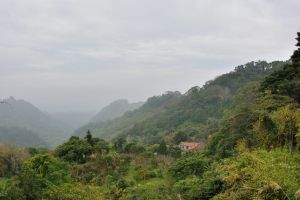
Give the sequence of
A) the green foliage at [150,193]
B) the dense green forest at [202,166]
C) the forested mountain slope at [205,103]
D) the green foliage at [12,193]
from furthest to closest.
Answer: the forested mountain slope at [205,103]
the green foliage at [150,193]
the green foliage at [12,193]
the dense green forest at [202,166]

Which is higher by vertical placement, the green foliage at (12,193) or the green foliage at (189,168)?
the green foliage at (12,193)

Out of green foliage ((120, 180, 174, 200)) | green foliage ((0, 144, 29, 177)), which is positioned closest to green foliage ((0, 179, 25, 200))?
green foliage ((120, 180, 174, 200))

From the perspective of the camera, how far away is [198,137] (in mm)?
50656

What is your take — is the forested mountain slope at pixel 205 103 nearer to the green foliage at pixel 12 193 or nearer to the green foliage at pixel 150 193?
the green foliage at pixel 150 193

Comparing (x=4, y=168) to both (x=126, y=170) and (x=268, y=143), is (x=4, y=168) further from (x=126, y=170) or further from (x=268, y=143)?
(x=268, y=143)

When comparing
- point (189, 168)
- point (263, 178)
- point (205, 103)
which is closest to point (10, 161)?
point (189, 168)

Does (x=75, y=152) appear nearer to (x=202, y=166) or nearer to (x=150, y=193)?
(x=150, y=193)

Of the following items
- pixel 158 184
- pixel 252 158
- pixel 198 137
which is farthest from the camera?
pixel 198 137

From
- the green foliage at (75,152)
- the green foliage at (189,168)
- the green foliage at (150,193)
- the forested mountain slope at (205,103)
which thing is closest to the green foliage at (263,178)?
the green foliage at (150,193)

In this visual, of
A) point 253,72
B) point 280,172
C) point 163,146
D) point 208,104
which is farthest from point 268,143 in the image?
point 253,72

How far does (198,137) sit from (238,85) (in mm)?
24616

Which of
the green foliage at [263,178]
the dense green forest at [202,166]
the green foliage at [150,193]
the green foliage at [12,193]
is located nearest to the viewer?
the green foliage at [263,178]

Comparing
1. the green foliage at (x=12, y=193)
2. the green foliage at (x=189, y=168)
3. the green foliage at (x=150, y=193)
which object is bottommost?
the green foliage at (x=150, y=193)

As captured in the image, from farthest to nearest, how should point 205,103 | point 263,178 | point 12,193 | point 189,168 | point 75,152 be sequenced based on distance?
point 205,103, point 75,152, point 189,168, point 12,193, point 263,178
